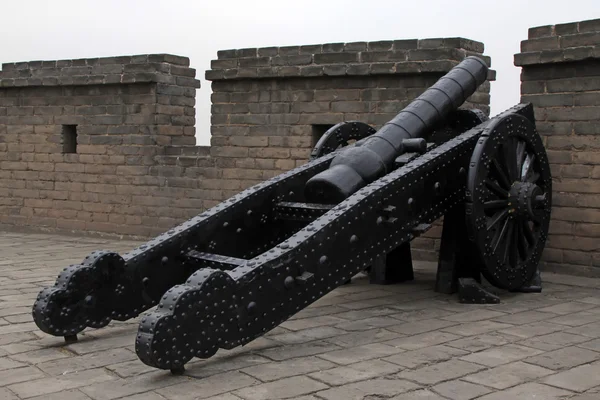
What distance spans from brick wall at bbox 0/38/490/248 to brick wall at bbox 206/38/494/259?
0.01m

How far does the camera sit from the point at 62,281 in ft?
14.4

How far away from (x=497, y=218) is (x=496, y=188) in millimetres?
211

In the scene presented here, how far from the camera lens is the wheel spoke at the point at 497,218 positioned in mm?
5530

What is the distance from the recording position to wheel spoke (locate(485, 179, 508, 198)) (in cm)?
558

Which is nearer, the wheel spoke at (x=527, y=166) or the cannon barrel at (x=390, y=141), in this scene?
the cannon barrel at (x=390, y=141)

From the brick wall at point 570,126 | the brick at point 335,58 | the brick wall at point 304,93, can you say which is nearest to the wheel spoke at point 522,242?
the brick wall at point 570,126

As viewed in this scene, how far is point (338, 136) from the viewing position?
6.72 metres

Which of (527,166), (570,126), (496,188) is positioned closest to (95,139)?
(570,126)

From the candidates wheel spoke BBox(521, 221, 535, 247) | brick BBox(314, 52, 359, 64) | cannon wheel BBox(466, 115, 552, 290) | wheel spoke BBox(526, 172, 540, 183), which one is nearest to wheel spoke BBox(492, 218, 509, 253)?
cannon wheel BBox(466, 115, 552, 290)

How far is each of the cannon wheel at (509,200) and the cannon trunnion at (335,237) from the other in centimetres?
1

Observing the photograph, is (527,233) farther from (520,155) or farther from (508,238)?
(520,155)

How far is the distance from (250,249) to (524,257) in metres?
2.08

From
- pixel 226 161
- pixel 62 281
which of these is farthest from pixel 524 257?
pixel 226 161

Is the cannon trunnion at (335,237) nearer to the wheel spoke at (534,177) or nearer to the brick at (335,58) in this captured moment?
the wheel spoke at (534,177)
